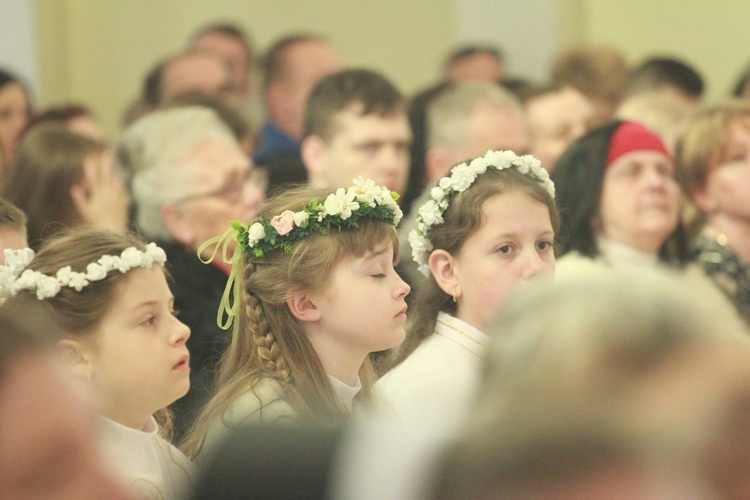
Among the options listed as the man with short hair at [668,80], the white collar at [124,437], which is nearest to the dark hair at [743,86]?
the man with short hair at [668,80]

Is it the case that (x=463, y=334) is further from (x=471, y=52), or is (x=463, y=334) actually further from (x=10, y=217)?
(x=471, y=52)

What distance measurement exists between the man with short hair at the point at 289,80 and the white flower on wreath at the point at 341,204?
4.09 m

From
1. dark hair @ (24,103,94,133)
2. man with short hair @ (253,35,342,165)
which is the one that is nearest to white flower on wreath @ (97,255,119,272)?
dark hair @ (24,103,94,133)

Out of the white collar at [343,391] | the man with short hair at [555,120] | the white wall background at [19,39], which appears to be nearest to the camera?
the white collar at [343,391]

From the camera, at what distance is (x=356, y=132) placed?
510cm

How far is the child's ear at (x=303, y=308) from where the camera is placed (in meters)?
3.00

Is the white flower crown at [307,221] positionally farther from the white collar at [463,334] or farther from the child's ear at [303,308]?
the white collar at [463,334]

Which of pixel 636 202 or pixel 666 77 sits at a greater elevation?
pixel 636 202

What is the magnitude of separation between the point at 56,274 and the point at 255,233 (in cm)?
52

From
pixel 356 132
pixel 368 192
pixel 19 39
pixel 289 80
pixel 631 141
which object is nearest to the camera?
pixel 368 192

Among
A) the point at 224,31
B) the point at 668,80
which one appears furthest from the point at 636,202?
the point at 224,31

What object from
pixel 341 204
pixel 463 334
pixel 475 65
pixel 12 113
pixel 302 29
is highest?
pixel 341 204

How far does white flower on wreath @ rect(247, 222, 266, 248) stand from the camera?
3.00 meters

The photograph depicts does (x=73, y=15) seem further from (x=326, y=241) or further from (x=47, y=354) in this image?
(x=47, y=354)
